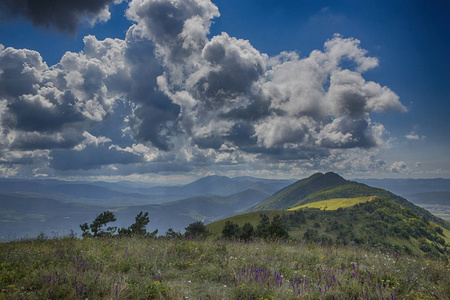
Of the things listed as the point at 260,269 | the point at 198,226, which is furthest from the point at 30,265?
the point at 198,226

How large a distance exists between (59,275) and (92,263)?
112 cm

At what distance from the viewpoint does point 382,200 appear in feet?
616

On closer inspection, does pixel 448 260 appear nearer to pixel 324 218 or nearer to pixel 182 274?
pixel 182 274

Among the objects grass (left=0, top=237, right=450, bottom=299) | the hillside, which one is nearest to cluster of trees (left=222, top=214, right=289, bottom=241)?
grass (left=0, top=237, right=450, bottom=299)

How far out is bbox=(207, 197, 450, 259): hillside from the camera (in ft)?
381

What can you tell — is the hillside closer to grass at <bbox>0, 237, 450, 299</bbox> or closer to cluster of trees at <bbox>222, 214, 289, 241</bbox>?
cluster of trees at <bbox>222, 214, 289, 241</bbox>

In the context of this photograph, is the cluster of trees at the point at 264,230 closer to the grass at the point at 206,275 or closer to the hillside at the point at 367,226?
the grass at the point at 206,275

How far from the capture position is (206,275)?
632 cm

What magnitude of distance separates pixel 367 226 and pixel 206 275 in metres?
163

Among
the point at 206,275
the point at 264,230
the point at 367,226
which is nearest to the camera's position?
the point at 206,275

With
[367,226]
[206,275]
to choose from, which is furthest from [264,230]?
[367,226]

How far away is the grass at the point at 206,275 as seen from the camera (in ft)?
16.0

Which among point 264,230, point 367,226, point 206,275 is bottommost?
point 367,226

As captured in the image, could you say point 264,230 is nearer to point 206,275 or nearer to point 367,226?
point 206,275
